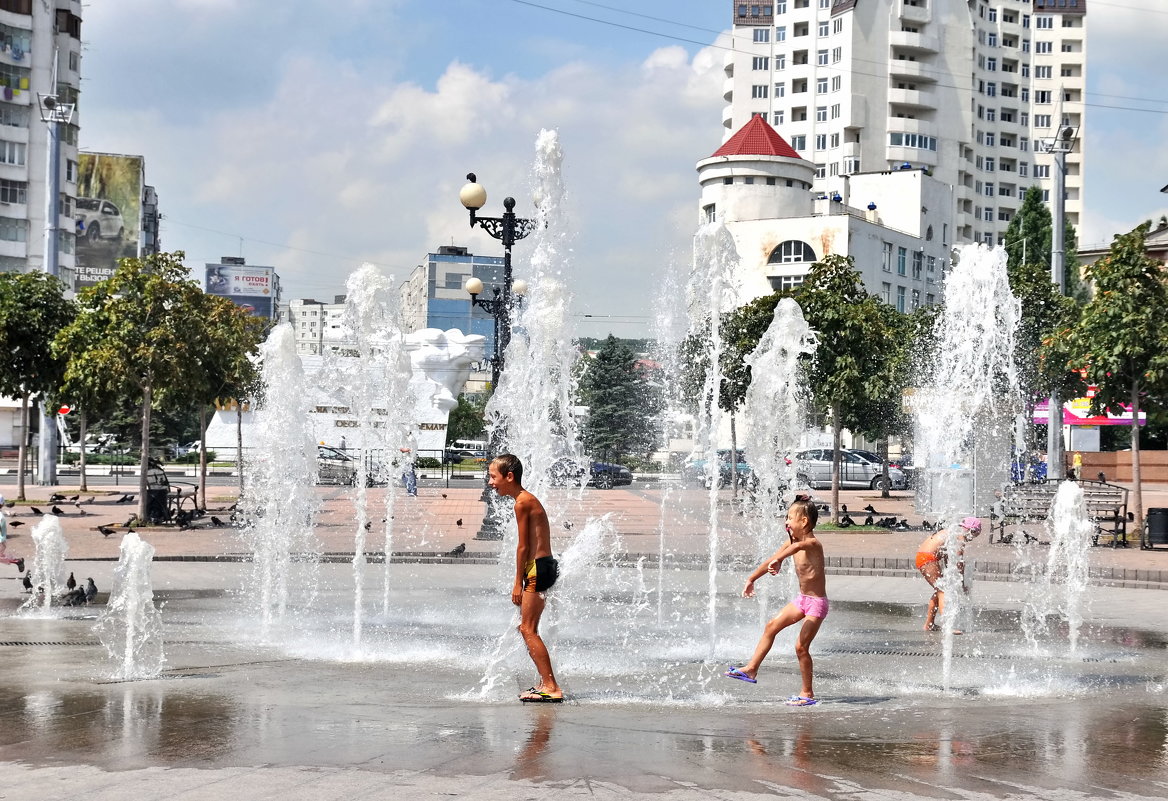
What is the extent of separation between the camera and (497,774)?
5.95 metres

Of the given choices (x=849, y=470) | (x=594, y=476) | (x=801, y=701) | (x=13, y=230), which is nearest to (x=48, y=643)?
(x=801, y=701)

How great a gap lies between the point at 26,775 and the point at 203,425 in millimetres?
24467

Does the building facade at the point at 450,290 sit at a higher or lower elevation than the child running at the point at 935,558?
higher

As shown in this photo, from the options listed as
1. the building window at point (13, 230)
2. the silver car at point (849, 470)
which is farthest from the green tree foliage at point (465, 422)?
the silver car at point (849, 470)

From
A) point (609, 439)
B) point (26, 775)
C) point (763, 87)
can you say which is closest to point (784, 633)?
point (26, 775)

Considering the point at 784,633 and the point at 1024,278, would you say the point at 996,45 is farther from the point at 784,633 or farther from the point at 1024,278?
the point at 784,633

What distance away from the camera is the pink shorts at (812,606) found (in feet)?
26.3

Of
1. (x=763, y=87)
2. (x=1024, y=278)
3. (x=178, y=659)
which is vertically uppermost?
(x=763, y=87)

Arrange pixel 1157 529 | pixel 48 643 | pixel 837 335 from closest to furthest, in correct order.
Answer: pixel 48 643, pixel 1157 529, pixel 837 335

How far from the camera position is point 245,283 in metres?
137

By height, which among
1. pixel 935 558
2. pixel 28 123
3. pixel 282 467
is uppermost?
pixel 28 123

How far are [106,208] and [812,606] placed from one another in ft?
286

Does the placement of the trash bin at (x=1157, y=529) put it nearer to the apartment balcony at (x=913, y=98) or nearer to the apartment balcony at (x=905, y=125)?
the apartment balcony at (x=913, y=98)

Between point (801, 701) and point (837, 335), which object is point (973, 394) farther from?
point (801, 701)
